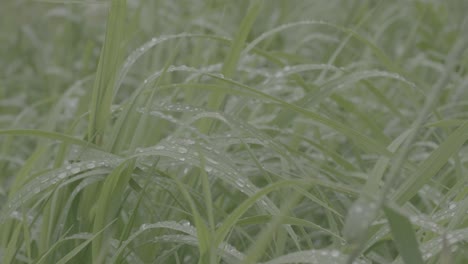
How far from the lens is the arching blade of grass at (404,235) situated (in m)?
0.75

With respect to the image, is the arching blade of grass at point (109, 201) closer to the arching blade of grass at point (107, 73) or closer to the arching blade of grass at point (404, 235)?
the arching blade of grass at point (107, 73)

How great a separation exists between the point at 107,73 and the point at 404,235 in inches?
22.9

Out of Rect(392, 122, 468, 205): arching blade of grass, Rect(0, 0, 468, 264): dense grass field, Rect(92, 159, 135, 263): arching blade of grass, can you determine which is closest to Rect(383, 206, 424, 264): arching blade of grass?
Rect(0, 0, 468, 264): dense grass field

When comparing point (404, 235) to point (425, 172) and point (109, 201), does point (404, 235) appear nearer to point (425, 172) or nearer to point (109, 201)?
point (425, 172)

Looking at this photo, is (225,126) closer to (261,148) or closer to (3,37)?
(261,148)

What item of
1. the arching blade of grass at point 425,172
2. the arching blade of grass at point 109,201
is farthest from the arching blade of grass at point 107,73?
the arching blade of grass at point 425,172

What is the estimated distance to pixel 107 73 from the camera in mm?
1182

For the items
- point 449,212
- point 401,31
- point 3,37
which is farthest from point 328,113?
point 3,37

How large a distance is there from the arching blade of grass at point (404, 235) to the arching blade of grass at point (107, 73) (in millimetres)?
548

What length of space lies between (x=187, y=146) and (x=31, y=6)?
2683 millimetres

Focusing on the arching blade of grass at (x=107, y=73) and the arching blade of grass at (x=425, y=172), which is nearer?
the arching blade of grass at (x=425, y=172)

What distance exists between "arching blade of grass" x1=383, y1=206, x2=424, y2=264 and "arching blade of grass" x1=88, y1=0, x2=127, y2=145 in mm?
548

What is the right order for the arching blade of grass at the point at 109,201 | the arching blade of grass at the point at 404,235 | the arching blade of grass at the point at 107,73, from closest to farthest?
1. the arching blade of grass at the point at 404,235
2. the arching blade of grass at the point at 109,201
3. the arching blade of grass at the point at 107,73

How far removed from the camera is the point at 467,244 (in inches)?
38.9
